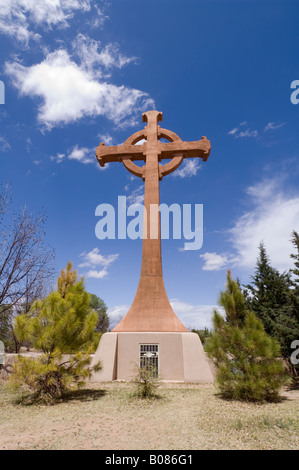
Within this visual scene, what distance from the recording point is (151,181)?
13.6 metres

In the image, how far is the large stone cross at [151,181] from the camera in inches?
455

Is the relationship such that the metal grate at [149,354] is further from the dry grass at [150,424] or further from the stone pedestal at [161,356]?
the dry grass at [150,424]

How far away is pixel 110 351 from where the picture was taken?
35.4ft

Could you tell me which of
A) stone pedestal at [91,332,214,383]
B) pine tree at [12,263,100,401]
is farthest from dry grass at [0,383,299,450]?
stone pedestal at [91,332,214,383]

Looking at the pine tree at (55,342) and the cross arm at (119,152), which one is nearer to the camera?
the pine tree at (55,342)

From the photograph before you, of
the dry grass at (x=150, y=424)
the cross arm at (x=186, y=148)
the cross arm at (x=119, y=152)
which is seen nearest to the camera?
the dry grass at (x=150, y=424)

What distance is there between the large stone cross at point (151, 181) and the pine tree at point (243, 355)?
11.8 ft

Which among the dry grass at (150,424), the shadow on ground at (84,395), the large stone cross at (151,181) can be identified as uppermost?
the large stone cross at (151,181)

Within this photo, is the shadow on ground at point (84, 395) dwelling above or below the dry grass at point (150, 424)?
below

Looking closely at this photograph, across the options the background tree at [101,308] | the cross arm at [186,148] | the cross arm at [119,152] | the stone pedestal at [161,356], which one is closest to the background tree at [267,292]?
the stone pedestal at [161,356]

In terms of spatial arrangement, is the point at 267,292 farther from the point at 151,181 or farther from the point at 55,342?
the point at 55,342

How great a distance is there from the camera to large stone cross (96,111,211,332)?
1155cm

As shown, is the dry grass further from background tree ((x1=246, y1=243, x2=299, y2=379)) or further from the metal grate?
background tree ((x1=246, y1=243, x2=299, y2=379))
